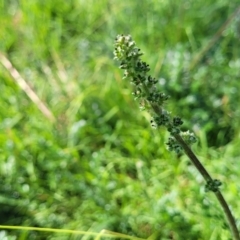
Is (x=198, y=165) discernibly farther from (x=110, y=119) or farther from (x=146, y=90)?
→ (x=110, y=119)

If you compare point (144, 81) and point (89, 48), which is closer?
point (144, 81)

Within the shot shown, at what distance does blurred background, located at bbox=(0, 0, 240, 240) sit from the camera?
1.72 m

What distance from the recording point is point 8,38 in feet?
8.67

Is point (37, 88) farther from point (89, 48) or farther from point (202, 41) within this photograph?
point (202, 41)

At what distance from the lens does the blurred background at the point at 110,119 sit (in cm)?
172

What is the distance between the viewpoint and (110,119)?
6.96 feet

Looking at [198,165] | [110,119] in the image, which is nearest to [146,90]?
[198,165]

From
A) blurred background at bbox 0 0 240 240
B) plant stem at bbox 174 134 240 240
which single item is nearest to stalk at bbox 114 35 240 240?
plant stem at bbox 174 134 240 240

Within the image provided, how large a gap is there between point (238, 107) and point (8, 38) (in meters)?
1.28

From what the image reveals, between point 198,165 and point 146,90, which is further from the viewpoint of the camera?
point 198,165

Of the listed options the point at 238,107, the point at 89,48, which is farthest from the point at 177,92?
the point at 89,48

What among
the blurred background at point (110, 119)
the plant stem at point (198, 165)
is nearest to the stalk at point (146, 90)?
the plant stem at point (198, 165)

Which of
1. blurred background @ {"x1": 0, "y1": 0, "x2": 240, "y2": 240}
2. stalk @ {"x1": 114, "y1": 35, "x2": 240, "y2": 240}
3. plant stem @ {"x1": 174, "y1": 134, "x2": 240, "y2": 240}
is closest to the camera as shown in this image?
stalk @ {"x1": 114, "y1": 35, "x2": 240, "y2": 240}

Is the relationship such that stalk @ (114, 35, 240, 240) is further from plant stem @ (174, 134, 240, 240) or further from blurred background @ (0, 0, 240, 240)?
blurred background @ (0, 0, 240, 240)
